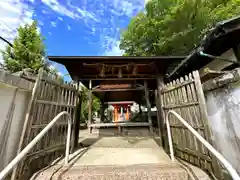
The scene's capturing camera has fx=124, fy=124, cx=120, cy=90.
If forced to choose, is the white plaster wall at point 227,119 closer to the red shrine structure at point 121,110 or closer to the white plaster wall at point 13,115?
the white plaster wall at point 13,115

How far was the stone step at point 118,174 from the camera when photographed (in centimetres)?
198

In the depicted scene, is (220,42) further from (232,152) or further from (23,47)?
(23,47)

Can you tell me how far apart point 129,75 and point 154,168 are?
360cm

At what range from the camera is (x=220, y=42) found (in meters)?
3.25

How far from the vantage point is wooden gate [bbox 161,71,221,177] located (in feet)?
7.22

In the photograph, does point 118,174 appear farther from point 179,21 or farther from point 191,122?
point 179,21

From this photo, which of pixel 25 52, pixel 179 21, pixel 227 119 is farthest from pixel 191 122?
pixel 25 52

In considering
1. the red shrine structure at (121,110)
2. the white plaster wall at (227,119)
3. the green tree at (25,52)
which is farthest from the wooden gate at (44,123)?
the red shrine structure at (121,110)

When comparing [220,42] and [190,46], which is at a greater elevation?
[190,46]

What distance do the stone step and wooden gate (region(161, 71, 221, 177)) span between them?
48 centimetres

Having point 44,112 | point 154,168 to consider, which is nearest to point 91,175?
point 154,168

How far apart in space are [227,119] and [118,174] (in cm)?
204

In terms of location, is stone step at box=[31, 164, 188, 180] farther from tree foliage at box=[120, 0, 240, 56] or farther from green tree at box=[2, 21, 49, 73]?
tree foliage at box=[120, 0, 240, 56]

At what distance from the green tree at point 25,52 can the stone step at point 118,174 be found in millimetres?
7895
